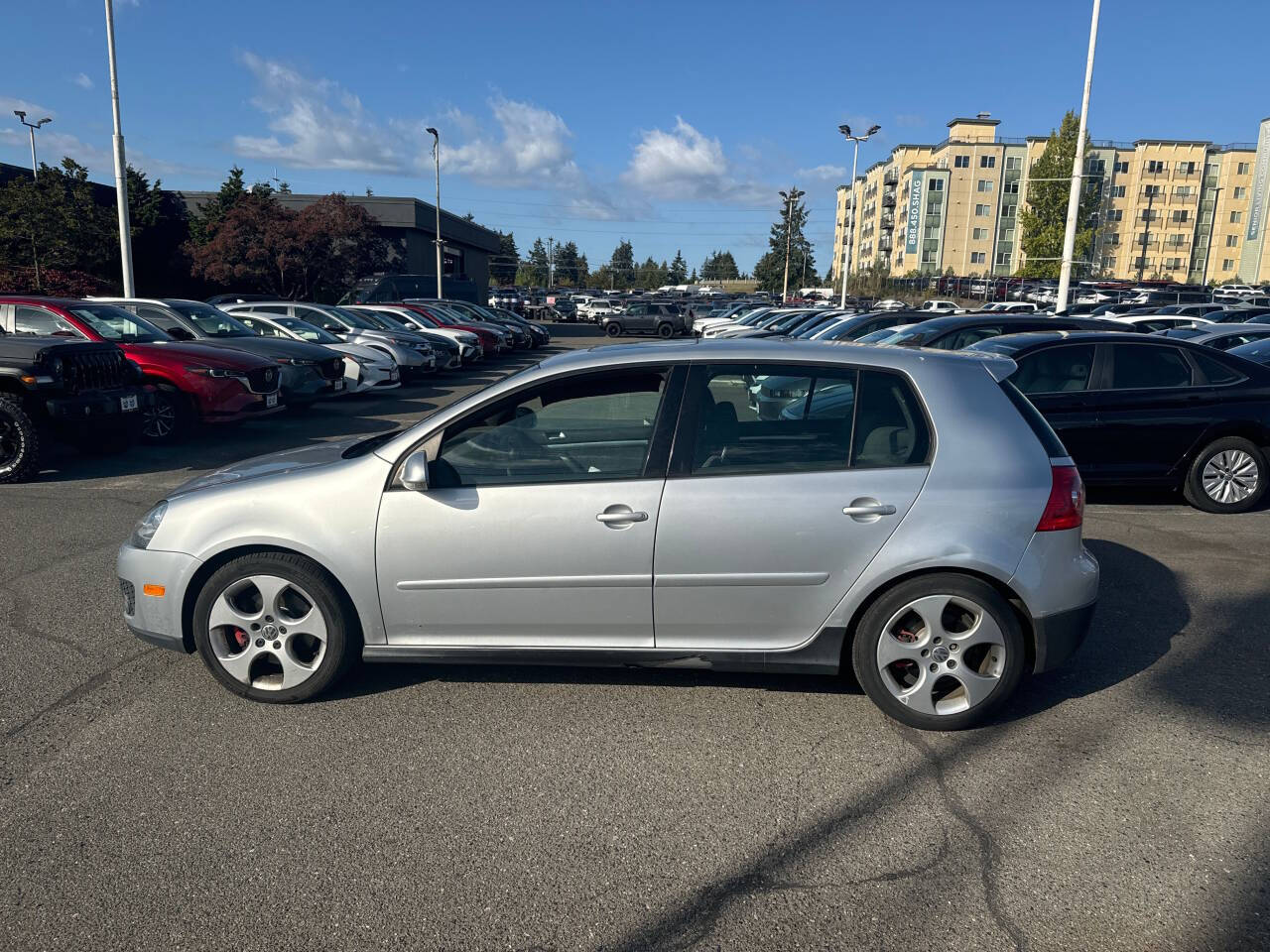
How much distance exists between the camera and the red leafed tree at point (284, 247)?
3788cm

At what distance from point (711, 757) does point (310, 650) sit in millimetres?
1836


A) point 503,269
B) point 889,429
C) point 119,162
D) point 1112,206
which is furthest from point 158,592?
point 503,269

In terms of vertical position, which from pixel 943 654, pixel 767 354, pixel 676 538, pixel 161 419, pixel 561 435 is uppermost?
pixel 767 354

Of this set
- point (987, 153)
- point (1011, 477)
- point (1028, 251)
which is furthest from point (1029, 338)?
point (987, 153)

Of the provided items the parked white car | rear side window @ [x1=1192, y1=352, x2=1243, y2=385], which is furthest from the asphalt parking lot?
the parked white car

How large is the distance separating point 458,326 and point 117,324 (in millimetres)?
14806

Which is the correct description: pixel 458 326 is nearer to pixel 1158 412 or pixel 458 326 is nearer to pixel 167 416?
pixel 167 416

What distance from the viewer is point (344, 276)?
41844 mm

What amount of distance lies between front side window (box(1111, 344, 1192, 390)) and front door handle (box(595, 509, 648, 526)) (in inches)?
238

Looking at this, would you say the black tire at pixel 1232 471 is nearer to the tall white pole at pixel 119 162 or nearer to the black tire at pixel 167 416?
the black tire at pixel 167 416

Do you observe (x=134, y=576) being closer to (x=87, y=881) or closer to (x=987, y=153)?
(x=87, y=881)

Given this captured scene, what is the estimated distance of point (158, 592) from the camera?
13.6 ft

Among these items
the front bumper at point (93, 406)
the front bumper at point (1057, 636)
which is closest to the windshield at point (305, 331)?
the front bumper at point (93, 406)

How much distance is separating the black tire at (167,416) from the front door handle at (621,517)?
8980 millimetres
